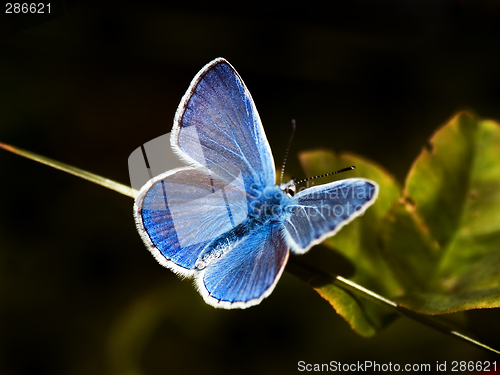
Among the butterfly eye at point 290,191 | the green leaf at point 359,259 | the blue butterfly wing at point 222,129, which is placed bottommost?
the green leaf at point 359,259

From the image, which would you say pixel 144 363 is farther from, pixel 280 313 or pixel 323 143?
pixel 323 143

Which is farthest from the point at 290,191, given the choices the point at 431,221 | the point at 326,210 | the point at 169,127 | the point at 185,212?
the point at 169,127

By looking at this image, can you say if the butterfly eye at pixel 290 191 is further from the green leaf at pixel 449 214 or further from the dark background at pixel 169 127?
the green leaf at pixel 449 214

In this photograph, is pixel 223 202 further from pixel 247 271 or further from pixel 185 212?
pixel 247 271

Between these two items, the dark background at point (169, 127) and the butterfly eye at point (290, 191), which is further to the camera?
the dark background at point (169, 127)

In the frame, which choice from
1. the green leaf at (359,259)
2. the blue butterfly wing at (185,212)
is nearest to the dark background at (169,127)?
the green leaf at (359,259)

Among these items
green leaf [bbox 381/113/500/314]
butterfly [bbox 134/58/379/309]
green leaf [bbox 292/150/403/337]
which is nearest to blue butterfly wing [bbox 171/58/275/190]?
butterfly [bbox 134/58/379/309]
